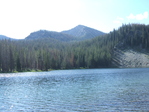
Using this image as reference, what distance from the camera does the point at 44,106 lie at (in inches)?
1000

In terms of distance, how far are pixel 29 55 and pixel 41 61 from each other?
15.2 m

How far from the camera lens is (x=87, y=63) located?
174875 mm

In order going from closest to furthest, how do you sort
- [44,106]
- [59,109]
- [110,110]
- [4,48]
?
[110,110]
[59,109]
[44,106]
[4,48]

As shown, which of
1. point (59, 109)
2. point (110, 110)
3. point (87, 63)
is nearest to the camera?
point (110, 110)

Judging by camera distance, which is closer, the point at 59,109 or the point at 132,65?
the point at 59,109

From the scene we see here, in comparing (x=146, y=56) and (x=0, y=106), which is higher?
(x=146, y=56)

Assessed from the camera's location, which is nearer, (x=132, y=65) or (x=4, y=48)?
(x=4, y=48)

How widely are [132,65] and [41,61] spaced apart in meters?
103

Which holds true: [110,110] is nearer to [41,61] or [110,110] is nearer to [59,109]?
[59,109]

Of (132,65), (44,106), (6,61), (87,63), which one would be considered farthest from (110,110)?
(132,65)

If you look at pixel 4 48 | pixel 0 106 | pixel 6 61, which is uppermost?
pixel 4 48

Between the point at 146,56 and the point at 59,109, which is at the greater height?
the point at 146,56

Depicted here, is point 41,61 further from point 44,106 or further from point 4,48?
point 44,106

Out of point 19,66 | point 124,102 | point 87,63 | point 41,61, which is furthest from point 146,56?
point 124,102
